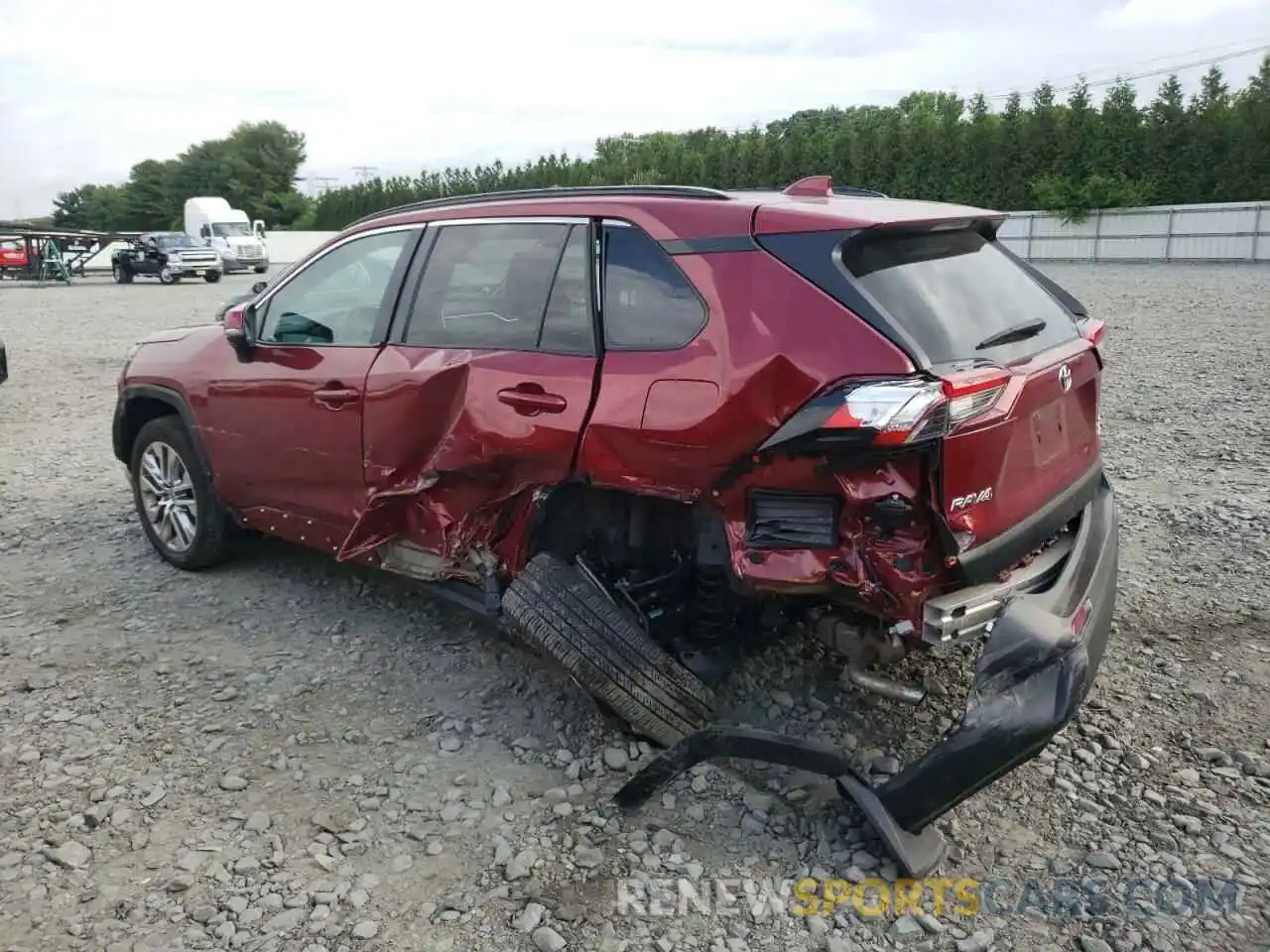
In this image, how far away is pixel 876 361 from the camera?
2.90 meters

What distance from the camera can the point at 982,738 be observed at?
281 centimetres

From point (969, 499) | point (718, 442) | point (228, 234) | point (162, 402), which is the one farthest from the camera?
point (228, 234)

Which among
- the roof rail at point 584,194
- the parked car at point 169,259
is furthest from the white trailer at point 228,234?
the roof rail at point 584,194

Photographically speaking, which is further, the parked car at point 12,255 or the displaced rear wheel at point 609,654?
the parked car at point 12,255

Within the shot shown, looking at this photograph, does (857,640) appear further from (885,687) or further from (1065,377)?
(1065,377)

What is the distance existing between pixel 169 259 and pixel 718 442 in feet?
111

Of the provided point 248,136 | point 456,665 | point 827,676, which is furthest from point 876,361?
point 248,136

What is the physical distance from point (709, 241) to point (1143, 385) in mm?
7147

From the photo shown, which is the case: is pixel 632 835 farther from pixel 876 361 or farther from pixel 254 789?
pixel 876 361

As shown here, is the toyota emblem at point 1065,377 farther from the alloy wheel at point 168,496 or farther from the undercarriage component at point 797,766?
the alloy wheel at point 168,496

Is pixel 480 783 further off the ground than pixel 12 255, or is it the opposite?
pixel 12 255

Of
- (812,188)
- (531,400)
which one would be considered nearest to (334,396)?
(531,400)

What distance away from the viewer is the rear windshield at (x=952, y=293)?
3062 mm

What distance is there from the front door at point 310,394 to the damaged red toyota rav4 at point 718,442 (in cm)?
2
